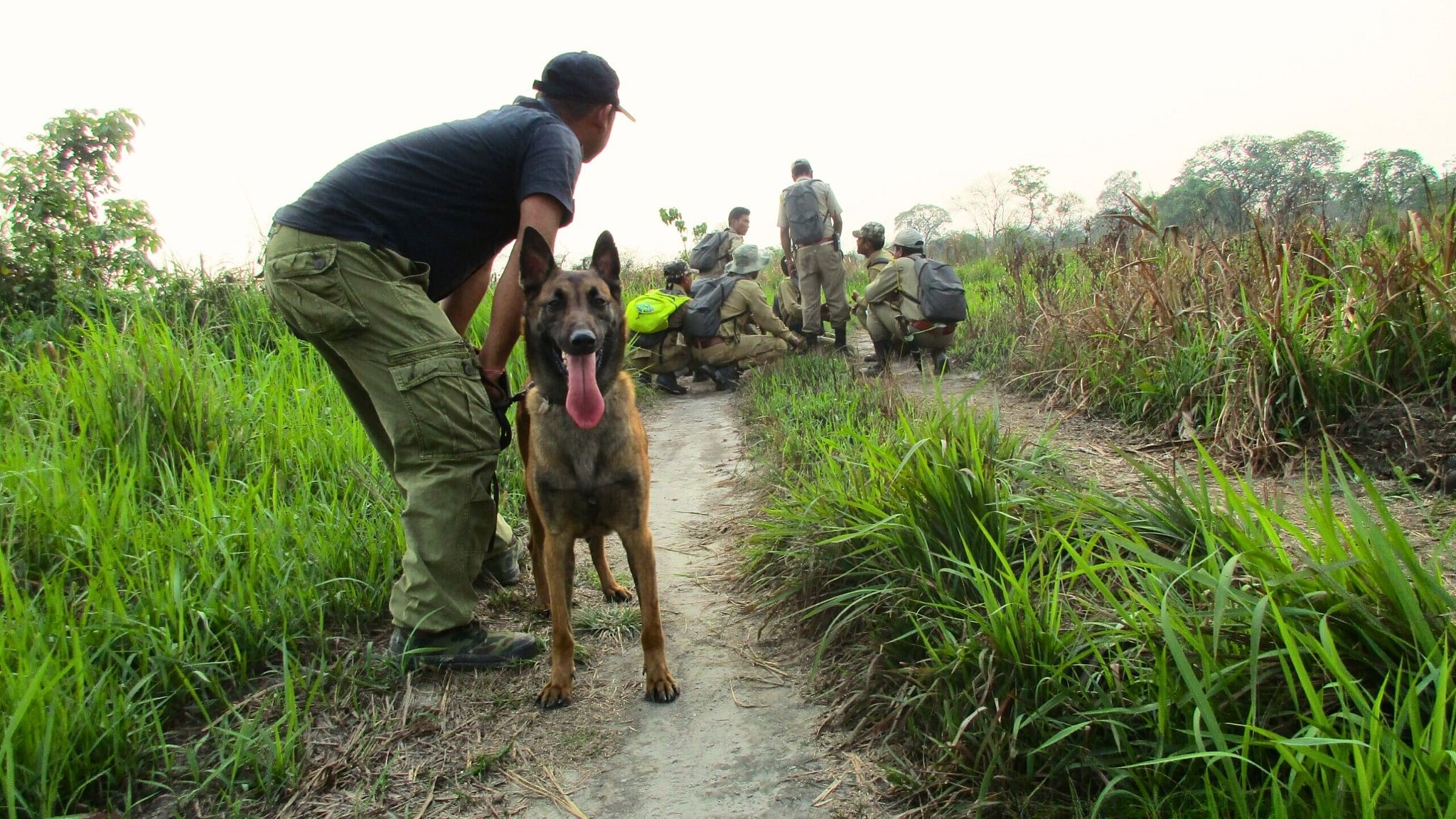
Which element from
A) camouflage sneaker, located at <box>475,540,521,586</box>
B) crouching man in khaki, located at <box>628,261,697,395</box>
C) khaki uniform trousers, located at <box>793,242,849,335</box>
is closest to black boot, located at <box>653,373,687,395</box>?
crouching man in khaki, located at <box>628,261,697,395</box>

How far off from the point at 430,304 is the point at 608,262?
63 centimetres

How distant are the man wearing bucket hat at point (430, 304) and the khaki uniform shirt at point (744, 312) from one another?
5.42m

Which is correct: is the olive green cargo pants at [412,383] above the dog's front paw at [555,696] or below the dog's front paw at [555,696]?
above

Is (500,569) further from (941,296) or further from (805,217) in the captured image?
(805,217)

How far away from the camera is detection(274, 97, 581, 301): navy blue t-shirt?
97.0 inches

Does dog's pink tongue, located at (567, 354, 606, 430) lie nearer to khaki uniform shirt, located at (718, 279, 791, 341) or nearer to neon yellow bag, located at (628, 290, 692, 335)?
neon yellow bag, located at (628, 290, 692, 335)

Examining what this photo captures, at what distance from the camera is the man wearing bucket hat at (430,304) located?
7.93ft

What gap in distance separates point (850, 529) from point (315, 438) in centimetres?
245

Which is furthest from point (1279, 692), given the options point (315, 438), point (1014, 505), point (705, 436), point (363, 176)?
point (705, 436)

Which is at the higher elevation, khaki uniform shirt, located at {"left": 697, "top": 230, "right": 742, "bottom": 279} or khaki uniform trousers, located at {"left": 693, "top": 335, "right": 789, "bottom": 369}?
khaki uniform shirt, located at {"left": 697, "top": 230, "right": 742, "bottom": 279}

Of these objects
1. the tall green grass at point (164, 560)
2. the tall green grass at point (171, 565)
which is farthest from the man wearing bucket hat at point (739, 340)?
the tall green grass at point (164, 560)

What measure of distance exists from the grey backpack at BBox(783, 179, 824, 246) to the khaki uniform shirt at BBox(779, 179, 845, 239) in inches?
2.0

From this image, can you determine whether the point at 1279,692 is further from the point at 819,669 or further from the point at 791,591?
the point at 791,591

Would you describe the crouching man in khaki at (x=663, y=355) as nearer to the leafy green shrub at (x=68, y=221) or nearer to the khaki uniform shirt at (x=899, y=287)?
the khaki uniform shirt at (x=899, y=287)
